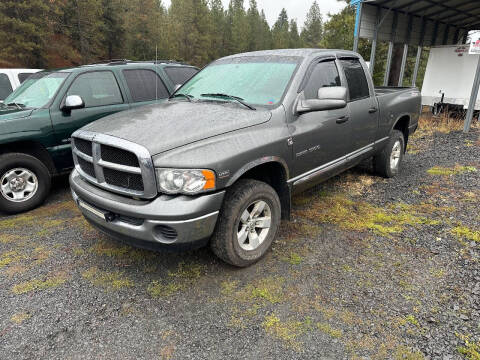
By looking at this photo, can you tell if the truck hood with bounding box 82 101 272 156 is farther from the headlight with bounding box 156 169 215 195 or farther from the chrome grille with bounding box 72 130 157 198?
the headlight with bounding box 156 169 215 195

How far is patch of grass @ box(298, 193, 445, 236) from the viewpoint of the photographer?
3.86 metres

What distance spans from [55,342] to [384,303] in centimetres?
251

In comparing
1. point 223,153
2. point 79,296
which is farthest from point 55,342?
point 223,153

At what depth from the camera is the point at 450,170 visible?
5.89m

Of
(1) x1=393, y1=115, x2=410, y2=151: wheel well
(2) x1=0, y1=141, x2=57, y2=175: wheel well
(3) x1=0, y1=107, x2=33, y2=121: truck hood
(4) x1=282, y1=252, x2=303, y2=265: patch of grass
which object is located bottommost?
(4) x1=282, y1=252, x2=303, y2=265: patch of grass

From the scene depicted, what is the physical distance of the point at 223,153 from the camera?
254 cm

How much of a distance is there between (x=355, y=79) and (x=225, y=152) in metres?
2.63

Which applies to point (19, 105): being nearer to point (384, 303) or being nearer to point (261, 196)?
point (261, 196)

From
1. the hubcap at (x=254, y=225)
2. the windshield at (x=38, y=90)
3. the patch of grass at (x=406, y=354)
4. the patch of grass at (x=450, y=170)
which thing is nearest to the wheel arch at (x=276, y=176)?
the hubcap at (x=254, y=225)

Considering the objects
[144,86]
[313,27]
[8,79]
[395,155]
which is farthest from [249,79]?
[313,27]

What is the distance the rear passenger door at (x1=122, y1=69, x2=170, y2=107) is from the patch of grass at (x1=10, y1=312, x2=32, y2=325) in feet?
11.7

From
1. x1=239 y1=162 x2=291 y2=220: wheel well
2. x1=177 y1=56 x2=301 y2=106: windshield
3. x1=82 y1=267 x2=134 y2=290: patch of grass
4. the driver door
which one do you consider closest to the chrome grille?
x1=82 y1=267 x2=134 y2=290: patch of grass

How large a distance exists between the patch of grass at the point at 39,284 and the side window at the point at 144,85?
323 centimetres

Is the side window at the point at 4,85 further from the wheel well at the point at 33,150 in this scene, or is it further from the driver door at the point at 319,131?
the driver door at the point at 319,131
